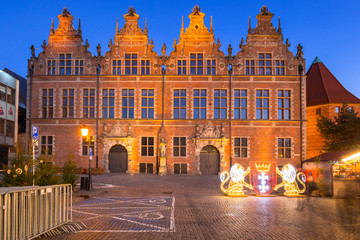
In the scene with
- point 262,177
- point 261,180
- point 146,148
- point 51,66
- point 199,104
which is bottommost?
point 261,180

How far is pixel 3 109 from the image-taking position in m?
31.2

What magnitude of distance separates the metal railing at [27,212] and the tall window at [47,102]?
24268mm

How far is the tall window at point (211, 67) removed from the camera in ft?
98.5

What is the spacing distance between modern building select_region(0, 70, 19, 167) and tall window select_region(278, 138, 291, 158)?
2714 centimetres

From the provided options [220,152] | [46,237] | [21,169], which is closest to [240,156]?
[220,152]

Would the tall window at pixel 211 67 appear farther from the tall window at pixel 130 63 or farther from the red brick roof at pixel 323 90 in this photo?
the red brick roof at pixel 323 90

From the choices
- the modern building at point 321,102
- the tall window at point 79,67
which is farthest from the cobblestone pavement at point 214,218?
the modern building at point 321,102

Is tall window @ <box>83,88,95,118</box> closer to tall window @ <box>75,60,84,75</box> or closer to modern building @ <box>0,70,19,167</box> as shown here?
tall window @ <box>75,60,84,75</box>

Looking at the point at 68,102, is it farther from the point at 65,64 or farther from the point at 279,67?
the point at 279,67

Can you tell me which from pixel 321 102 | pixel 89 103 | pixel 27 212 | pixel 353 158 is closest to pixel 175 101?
pixel 89 103

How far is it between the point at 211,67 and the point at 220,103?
142 inches

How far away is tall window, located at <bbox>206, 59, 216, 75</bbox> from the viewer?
30016 mm

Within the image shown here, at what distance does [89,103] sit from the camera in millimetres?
30141

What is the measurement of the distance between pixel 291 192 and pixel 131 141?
17.1m
